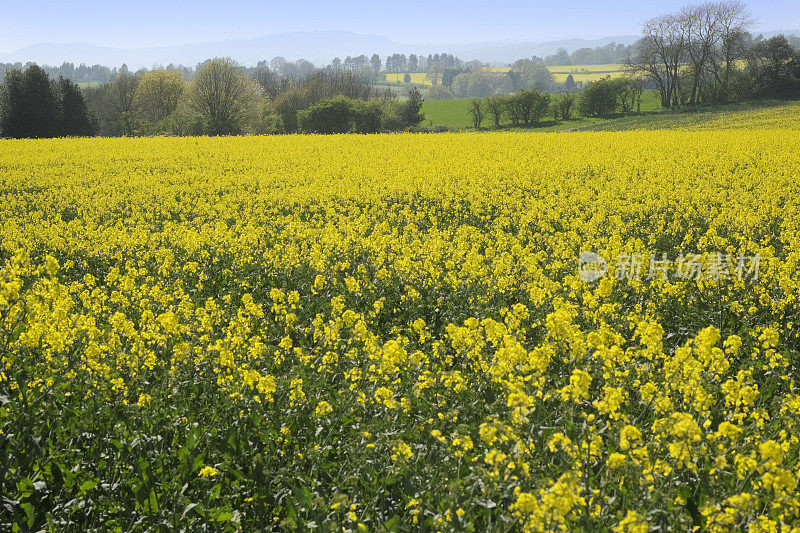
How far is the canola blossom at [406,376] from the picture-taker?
3.95 metres

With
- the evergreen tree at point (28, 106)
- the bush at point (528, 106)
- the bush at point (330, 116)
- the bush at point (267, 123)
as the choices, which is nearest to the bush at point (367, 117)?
the bush at point (330, 116)

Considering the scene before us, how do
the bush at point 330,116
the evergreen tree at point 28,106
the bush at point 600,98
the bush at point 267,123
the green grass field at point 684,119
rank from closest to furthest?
the green grass field at point 684,119 → the evergreen tree at point 28,106 → the bush at point 330,116 → the bush at point 267,123 → the bush at point 600,98

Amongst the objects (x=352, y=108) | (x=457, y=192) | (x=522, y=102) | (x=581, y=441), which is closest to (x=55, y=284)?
(x=581, y=441)

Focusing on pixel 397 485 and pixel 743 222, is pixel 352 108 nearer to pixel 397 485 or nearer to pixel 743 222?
pixel 743 222

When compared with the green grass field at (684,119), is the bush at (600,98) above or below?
above

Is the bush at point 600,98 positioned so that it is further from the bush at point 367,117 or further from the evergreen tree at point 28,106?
the evergreen tree at point 28,106

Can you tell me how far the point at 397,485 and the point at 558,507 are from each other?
5.44 ft

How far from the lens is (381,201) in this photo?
54.9 feet

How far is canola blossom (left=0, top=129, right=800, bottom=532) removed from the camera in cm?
395

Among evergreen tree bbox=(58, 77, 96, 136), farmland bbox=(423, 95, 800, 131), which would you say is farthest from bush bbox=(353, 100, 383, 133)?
evergreen tree bbox=(58, 77, 96, 136)

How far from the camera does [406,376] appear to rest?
5566mm

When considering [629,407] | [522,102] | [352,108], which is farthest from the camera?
[522,102]

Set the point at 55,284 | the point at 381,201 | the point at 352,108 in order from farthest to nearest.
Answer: the point at 352,108, the point at 381,201, the point at 55,284

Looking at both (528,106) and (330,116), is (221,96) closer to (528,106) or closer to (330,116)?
(330,116)
